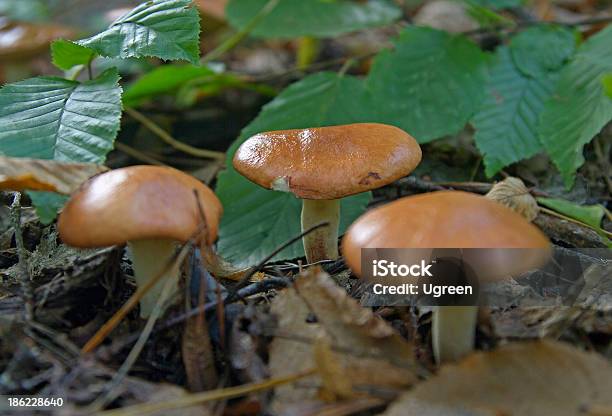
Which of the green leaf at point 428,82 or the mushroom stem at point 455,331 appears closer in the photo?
the mushroom stem at point 455,331

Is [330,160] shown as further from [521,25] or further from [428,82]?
[521,25]

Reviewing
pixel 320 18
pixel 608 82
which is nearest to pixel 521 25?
pixel 320 18

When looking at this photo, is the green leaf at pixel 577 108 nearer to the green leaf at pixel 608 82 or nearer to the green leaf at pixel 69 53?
the green leaf at pixel 608 82

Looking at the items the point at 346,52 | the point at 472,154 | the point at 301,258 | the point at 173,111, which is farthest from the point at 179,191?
the point at 346,52

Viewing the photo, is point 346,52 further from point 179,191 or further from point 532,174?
point 179,191

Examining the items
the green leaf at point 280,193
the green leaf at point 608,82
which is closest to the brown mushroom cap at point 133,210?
the green leaf at point 280,193

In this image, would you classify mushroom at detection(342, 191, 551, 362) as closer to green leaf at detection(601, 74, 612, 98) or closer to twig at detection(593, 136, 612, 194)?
green leaf at detection(601, 74, 612, 98)
